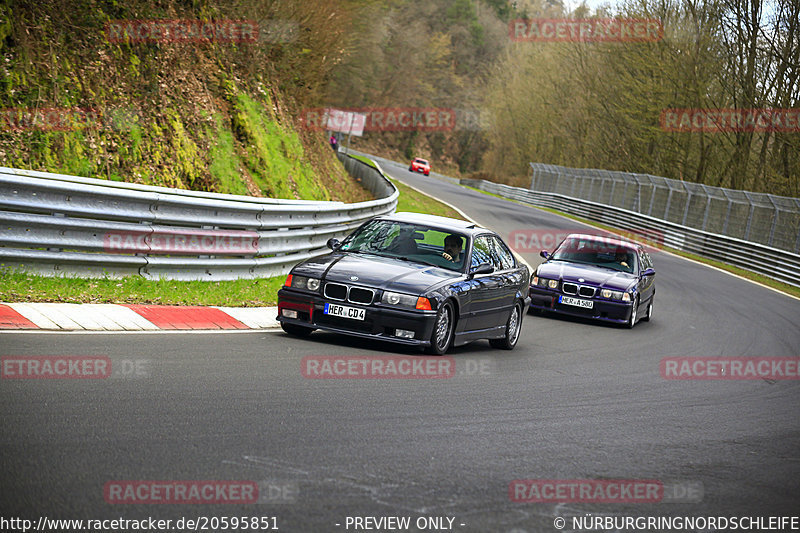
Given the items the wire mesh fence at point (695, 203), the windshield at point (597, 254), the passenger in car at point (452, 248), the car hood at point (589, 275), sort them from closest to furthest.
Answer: the passenger in car at point (452, 248) → the car hood at point (589, 275) → the windshield at point (597, 254) → the wire mesh fence at point (695, 203)

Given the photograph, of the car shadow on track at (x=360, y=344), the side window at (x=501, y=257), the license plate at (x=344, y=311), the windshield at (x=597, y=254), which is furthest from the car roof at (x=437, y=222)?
the windshield at (x=597, y=254)

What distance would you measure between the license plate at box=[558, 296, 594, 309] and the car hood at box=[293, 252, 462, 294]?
5633 mm

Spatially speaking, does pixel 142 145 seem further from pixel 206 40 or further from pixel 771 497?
pixel 771 497

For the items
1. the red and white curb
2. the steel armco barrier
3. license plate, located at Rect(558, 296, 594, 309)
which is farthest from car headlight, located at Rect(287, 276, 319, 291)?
license plate, located at Rect(558, 296, 594, 309)

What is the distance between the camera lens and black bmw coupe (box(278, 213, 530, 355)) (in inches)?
378

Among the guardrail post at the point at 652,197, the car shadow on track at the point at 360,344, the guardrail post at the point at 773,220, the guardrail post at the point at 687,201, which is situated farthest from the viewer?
the guardrail post at the point at 652,197

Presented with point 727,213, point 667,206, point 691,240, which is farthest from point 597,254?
point 667,206

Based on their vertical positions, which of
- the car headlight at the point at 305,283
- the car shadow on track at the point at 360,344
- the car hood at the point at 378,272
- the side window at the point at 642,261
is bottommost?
Answer: the car shadow on track at the point at 360,344

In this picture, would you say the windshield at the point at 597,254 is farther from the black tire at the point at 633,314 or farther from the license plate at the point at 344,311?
the license plate at the point at 344,311

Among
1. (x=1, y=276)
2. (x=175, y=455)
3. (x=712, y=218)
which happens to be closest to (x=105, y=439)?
(x=175, y=455)

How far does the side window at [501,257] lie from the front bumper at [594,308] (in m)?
3.75

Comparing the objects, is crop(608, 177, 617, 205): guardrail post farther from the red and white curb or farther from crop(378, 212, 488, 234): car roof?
the red and white curb

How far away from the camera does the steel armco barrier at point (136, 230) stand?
32.4ft

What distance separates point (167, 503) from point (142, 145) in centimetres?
1239
